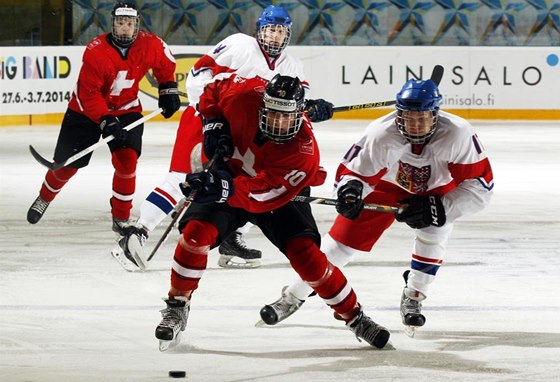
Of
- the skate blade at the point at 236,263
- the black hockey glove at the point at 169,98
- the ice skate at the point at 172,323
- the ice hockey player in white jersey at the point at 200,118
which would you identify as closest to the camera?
the ice skate at the point at 172,323

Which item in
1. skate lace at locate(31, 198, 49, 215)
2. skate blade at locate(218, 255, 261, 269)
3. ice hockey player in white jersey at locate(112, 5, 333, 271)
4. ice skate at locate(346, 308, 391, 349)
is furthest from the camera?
skate lace at locate(31, 198, 49, 215)

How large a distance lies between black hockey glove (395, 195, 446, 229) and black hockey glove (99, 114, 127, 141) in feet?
7.55

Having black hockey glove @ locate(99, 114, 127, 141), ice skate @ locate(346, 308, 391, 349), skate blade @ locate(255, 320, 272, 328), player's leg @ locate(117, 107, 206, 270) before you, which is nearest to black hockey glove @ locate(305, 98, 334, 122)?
player's leg @ locate(117, 107, 206, 270)

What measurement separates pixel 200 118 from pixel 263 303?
104 cm

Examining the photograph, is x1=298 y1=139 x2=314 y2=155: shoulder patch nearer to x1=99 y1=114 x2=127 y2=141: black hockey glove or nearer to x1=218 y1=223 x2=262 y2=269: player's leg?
x1=218 y1=223 x2=262 y2=269: player's leg

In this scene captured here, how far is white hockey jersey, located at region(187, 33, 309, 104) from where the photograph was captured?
5266 mm

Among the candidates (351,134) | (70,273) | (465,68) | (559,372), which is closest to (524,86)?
(465,68)

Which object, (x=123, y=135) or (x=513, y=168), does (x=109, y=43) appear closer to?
(x=123, y=135)

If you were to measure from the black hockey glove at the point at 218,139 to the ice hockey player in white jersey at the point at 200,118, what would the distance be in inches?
40.6

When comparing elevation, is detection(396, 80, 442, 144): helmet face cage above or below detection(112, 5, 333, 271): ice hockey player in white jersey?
above

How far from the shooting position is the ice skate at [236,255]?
17.7 feet

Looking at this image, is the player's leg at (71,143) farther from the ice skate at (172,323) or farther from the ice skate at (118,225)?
the ice skate at (172,323)

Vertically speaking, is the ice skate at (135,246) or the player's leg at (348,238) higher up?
the player's leg at (348,238)

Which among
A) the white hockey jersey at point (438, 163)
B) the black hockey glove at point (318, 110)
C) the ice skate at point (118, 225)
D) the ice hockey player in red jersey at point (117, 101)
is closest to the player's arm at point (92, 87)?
the ice hockey player in red jersey at point (117, 101)
